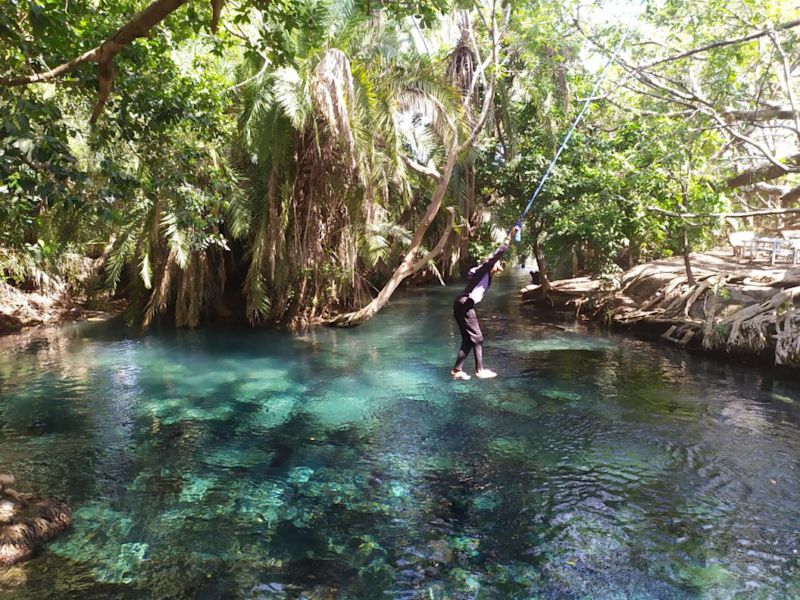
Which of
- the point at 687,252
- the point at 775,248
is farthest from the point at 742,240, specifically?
the point at 687,252

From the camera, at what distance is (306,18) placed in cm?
677

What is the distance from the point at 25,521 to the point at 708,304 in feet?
43.6

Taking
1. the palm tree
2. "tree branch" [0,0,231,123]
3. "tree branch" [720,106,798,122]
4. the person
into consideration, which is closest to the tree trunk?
"tree branch" [720,106,798,122]

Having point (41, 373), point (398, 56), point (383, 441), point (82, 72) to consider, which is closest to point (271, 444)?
point (383, 441)

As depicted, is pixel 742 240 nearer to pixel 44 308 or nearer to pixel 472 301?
pixel 472 301

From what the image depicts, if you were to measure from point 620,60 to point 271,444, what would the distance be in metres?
9.11

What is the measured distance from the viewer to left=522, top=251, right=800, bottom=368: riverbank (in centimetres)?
1177

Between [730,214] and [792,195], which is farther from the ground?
[792,195]

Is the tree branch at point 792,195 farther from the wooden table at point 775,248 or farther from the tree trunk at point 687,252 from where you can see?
the tree trunk at point 687,252

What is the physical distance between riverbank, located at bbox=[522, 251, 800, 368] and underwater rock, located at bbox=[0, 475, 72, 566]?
466 inches

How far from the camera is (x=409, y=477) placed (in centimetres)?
694

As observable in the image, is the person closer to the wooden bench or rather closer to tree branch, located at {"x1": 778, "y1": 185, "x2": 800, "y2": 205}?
tree branch, located at {"x1": 778, "y1": 185, "x2": 800, "y2": 205}

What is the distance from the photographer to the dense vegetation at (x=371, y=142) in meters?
8.16

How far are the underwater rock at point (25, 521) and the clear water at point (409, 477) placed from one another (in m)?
0.14
